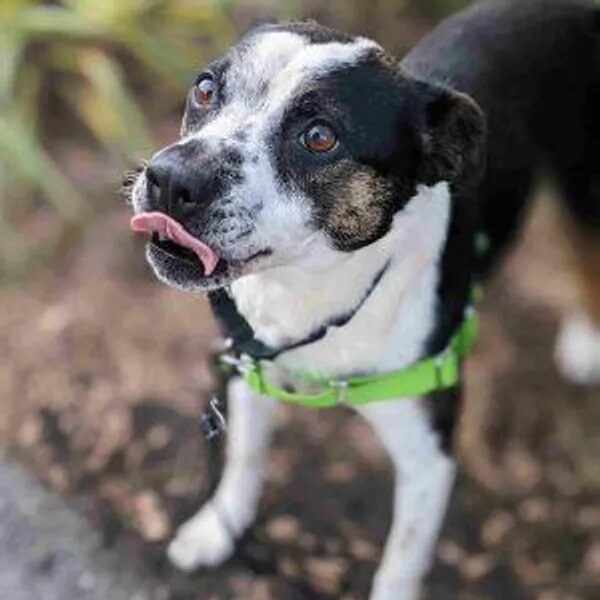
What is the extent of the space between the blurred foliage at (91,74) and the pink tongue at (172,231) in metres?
1.43

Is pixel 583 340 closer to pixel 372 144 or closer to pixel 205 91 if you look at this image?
pixel 372 144

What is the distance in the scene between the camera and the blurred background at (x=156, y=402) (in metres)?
3.00

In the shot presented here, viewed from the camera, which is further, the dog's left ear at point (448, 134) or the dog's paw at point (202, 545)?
the dog's paw at point (202, 545)

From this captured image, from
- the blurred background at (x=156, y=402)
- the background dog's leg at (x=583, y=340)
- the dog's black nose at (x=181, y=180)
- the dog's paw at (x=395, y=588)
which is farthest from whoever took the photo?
the background dog's leg at (x=583, y=340)

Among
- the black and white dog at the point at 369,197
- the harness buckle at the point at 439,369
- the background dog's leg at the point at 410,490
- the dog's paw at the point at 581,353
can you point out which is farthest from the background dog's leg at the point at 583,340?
the harness buckle at the point at 439,369

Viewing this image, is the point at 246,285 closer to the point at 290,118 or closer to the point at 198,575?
the point at 290,118

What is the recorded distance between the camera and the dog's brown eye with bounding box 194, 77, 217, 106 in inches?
87.5

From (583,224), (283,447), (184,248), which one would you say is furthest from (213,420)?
(583,224)

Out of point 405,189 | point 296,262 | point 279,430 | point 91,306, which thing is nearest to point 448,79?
point 405,189

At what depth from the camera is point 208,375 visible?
132 inches

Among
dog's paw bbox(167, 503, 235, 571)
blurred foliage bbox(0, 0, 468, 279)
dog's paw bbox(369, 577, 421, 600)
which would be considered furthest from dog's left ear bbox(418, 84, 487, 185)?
blurred foliage bbox(0, 0, 468, 279)

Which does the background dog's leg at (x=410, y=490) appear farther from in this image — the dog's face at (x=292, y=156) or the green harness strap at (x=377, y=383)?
the dog's face at (x=292, y=156)

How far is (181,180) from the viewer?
2.03 meters

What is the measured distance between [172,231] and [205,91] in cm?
29
